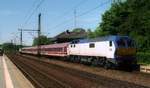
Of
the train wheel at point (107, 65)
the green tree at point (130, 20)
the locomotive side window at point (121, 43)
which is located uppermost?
the green tree at point (130, 20)

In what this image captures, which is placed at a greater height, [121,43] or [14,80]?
[121,43]

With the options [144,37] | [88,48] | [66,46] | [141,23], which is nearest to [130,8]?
[141,23]

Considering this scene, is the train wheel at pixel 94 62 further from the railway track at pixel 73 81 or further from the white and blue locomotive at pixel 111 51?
the railway track at pixel 73 81

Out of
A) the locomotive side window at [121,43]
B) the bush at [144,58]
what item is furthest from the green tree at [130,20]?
the locomotive side window at [121,43]

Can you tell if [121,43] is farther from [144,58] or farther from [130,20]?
[130,20]

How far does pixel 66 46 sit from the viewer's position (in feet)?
197

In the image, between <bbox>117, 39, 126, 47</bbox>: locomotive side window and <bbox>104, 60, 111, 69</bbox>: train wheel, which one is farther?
<bbox>104, 60, 111, 69</bbox>: train wheel

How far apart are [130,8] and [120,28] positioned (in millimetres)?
4123

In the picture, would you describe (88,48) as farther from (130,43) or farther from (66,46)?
(66,46)

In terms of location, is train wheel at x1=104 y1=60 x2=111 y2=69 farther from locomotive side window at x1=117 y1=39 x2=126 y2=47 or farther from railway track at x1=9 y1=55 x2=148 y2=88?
railway track at x1=9 y1=55 x2=148 y2=88

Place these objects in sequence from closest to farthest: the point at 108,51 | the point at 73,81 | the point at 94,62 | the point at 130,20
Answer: the point at 73,81, the point at 108,51, the point at 94,62, the point at 130,20

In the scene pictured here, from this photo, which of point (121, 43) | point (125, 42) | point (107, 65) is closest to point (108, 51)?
point (107, 65)

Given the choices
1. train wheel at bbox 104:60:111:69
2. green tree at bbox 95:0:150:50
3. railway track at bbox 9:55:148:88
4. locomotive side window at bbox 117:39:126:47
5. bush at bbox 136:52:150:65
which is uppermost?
green tree at bbox 95:0:150:50

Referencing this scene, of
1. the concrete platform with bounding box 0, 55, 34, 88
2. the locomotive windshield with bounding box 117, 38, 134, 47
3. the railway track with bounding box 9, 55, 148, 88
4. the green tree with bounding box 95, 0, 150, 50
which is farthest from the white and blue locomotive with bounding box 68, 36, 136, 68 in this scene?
the green tree with bounding box 95, 0, 150, 50
